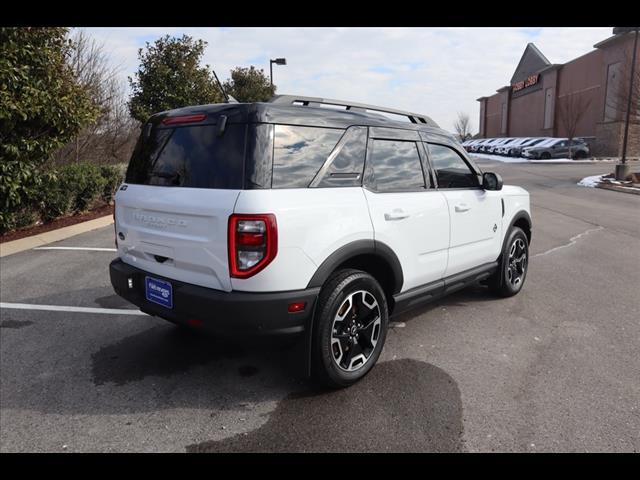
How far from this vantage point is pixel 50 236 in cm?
827

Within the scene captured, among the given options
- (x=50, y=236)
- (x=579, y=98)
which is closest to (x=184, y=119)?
(x=50, y=236)

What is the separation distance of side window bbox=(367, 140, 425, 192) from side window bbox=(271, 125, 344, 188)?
1.37 ft

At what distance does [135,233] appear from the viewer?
328 centimetres

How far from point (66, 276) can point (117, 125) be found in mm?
10406

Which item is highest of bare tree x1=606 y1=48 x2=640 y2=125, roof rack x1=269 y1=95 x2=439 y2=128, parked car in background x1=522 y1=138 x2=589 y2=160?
bare tree x1=606 y1=48 x2=640 y2=125

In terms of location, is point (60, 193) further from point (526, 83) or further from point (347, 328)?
point (526, 83)

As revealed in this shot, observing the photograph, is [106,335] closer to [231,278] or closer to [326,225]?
[231,278]

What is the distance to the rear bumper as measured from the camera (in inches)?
104

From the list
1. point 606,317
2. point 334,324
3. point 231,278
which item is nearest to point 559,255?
point 606,317

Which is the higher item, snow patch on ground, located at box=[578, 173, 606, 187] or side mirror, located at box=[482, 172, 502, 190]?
side mirror, located at box=[482, 172, 502, 190]

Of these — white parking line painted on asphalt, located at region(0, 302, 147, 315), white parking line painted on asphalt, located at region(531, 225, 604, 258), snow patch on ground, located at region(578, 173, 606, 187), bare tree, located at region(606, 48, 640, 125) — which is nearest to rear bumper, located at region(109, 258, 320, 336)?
white parking line painted on asphalt, located at region(0, 302, 147, 315)

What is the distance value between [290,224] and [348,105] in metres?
1.30

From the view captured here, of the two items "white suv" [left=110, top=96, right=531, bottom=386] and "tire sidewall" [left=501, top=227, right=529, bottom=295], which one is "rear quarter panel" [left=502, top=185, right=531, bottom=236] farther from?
"white suv" [left=110, top=96, right=531, bottom=386]
